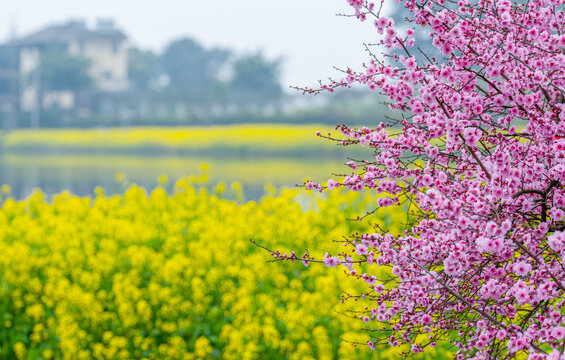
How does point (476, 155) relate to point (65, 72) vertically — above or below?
below

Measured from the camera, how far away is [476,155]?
1.96 m

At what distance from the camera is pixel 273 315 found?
3.76m

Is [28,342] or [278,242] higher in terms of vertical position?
[278,242]

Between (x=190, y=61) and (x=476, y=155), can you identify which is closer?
(x=476, y=155)

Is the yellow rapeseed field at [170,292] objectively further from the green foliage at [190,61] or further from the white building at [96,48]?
the white building at [96,48]

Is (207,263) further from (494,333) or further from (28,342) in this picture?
(494,333)

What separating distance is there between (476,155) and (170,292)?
2472 millimetres

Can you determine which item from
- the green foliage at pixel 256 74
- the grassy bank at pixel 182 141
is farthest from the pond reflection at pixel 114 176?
the green foliage at pixel 256 74

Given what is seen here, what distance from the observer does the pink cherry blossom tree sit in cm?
179

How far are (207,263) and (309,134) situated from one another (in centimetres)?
3429

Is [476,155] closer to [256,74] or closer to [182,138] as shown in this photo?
[182,138]

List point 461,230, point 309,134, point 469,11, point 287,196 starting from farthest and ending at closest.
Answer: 1. point 309,134
2. point 287,196
3. point 469,11
4. point 461,230

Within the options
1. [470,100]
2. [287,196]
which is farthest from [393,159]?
[287,196]

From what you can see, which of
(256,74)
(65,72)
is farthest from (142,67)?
(256,74)
